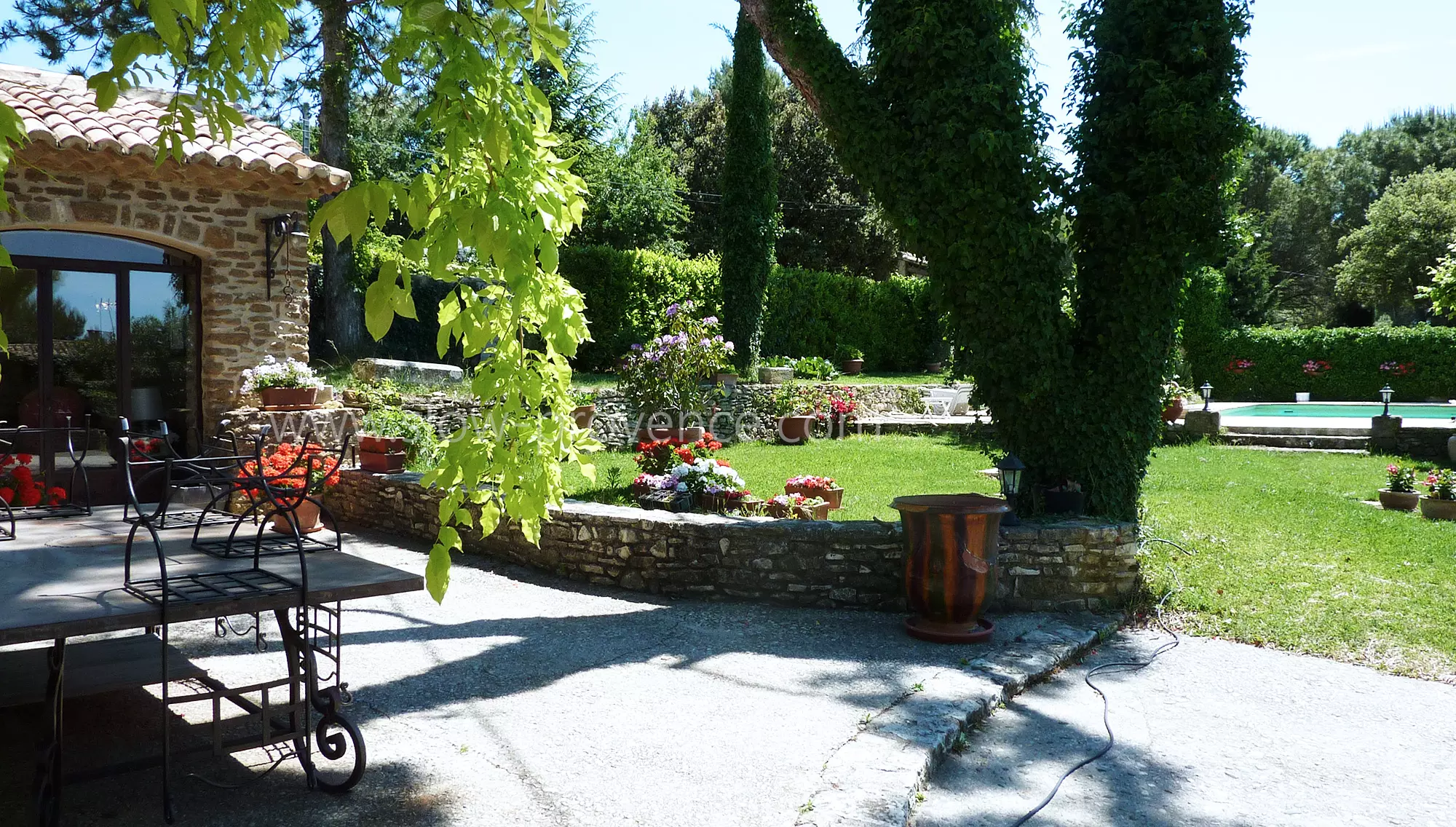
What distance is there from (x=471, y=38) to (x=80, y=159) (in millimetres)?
7122

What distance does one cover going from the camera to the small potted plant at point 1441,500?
8984 millimetres

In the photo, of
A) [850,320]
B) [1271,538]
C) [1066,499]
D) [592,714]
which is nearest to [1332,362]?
[850,320]

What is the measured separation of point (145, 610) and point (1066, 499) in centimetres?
574

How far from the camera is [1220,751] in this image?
13.8ft

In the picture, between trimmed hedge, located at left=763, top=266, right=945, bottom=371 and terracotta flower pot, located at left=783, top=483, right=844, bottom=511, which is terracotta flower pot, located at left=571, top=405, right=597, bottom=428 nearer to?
terracotta flower pot, located at left=783, top=483, right=844, bottom=511

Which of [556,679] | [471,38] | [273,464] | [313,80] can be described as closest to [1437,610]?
[556,679]

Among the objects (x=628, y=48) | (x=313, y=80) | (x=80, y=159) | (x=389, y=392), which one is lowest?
(x=389, y=392)

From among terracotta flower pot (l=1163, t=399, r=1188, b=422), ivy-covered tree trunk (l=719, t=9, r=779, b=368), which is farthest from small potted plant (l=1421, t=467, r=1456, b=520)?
ivy-covered tree trunk (l=719, t=9, r=779, b=368)

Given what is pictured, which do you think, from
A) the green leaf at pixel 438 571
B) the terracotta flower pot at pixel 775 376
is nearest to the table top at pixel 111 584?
the green leaf at pixel 438 571

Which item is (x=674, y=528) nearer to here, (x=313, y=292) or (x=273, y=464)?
(x=273, y=464)

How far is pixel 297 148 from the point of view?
9094 mm

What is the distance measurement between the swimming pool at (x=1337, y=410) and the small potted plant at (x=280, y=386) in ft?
57.5

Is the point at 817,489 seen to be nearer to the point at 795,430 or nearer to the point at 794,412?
the point at 795,430

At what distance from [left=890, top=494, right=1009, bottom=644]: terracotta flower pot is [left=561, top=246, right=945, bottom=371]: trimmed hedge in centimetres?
1081
